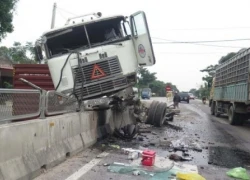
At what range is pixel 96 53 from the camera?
848 cm

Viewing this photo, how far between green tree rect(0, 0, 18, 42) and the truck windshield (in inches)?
493

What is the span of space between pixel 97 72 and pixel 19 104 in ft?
11.8

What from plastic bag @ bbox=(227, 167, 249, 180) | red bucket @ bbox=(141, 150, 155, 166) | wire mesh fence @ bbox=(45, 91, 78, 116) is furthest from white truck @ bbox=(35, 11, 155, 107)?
plastic bag @ bbox=(227, 167, 249, 180)

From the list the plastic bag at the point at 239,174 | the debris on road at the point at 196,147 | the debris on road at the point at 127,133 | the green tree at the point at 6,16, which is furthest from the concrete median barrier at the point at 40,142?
the green tree at the point at 6,16

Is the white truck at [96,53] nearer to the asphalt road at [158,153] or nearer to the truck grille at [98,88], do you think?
the truck grille at [98,88]

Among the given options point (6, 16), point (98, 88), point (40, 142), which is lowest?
point (40, 142)

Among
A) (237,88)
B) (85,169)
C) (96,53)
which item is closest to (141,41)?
(96,53)

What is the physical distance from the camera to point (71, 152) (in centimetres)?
637

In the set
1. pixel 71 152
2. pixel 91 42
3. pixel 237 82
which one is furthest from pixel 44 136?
pixel 237 82

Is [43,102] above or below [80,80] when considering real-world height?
below

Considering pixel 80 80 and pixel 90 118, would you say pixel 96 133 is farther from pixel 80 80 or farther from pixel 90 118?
pixel 80 80

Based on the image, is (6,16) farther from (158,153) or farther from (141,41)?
(158,153)

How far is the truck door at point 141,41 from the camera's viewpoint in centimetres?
886

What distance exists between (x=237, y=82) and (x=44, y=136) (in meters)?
12.6
